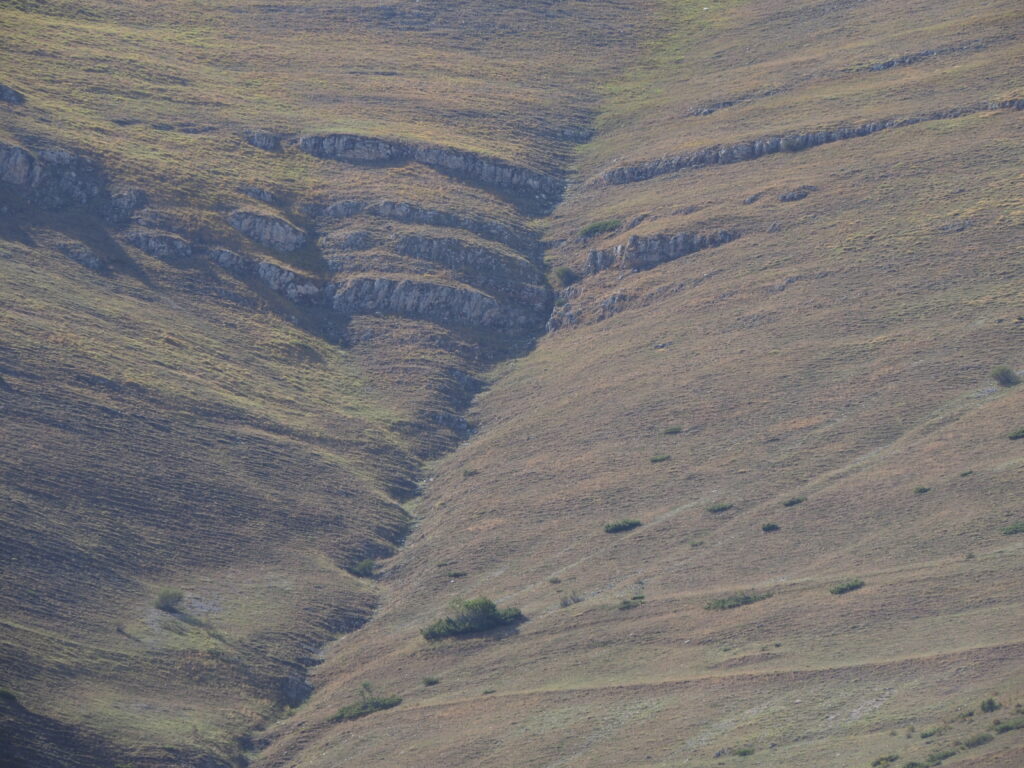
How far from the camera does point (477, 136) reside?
119 metres

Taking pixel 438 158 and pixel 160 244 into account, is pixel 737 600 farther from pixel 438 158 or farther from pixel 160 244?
pixel 438 158

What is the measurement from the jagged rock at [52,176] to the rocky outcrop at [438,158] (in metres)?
20.9

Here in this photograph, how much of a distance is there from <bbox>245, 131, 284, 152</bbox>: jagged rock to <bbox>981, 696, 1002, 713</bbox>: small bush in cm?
8687

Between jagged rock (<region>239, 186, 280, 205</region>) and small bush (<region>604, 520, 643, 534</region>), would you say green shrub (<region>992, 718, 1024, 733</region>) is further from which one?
jagged rock (<region>239, 186, 280, 205</region>)

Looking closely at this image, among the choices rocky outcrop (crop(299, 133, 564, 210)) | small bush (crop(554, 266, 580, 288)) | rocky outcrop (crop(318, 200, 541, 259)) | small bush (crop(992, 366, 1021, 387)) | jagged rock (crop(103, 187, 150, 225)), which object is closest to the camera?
small bush (crop(992, 366, 1021, 387))

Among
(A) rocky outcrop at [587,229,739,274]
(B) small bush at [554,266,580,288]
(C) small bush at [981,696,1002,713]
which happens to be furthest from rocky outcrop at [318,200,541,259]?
(C) small bush at [981,696,1002,713]

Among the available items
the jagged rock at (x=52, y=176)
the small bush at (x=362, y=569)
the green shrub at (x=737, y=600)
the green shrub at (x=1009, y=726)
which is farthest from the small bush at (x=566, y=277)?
the green shrub at (x=1009, y=726)

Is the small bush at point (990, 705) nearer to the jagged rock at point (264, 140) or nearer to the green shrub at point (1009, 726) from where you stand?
the green shrub at point (1009, 726)

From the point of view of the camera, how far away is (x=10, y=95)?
344ft

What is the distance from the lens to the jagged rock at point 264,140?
11288 centimetres

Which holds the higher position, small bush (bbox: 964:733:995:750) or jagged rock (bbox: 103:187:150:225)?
jagged rock (bbox: 103:187:150:225)

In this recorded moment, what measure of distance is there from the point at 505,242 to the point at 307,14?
57.2 metres

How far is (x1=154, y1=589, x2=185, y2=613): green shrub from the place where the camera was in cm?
6388

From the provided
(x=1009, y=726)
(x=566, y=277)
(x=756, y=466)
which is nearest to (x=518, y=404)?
(x=566, y=277)
